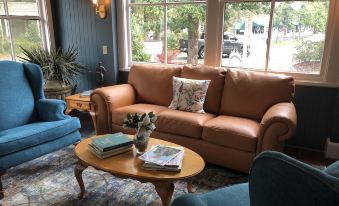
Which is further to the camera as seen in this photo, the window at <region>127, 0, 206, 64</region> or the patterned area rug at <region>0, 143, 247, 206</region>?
the window at <region>127, 0, 206, 64</region>

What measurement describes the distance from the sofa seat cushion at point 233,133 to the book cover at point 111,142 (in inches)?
32.9

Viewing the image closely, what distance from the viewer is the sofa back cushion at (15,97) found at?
2643 mm

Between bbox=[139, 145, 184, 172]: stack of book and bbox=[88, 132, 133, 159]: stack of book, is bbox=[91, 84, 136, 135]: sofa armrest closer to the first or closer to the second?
bbox=[88, 132, 133, 159]: stack of book

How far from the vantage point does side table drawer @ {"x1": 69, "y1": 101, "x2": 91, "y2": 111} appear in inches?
132

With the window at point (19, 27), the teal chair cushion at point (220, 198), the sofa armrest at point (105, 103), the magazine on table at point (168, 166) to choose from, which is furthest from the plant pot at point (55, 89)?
the teal chair cushion at point (220, 198)

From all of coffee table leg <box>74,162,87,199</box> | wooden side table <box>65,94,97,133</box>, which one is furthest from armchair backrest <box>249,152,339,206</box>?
wooden side table <box>65,94,97,133</box>

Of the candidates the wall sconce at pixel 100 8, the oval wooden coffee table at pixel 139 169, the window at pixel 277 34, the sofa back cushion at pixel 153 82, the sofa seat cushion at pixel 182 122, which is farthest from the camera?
the wall sconce at pixel 100 8

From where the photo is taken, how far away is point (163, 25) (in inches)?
145

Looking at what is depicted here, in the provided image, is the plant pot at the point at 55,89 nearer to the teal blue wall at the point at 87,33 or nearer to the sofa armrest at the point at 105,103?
the teal blue wall at the point at 87,33

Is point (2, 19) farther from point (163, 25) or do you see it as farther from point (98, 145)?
point (98, 145)

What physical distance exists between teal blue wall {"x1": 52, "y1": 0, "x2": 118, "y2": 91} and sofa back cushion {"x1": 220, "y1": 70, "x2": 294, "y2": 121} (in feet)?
5.95

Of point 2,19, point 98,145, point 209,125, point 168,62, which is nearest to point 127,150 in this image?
point 98,145

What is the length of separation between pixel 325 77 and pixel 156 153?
2.11m

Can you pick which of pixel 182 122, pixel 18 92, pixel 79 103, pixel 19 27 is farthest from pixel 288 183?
pixel 19 27
